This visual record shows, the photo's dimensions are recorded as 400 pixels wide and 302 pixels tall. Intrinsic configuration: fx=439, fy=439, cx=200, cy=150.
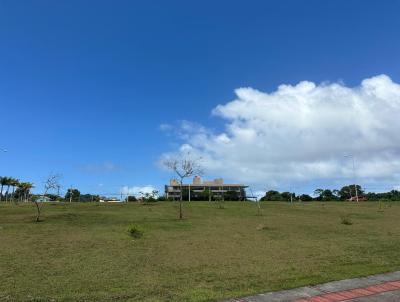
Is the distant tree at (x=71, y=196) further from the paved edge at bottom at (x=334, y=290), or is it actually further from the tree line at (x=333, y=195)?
the paved edge at bottom at (x=334, y=290)

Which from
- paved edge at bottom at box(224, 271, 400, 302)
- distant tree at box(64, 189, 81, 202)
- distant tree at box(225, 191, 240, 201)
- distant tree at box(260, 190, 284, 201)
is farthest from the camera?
distant tree at box(225, 191, 240, 201)

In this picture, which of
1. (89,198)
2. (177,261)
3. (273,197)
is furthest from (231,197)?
(177,261)

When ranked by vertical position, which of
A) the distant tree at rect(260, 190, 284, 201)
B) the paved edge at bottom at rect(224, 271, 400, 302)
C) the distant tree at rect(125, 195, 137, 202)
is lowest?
the paved edge at bottom at rect(224, 271, 400, 302)

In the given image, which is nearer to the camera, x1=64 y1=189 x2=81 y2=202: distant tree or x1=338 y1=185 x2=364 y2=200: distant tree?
x1=64 y1=189 x2=81 y2=202: distant tree

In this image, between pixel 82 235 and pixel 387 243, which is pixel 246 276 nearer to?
pixel 387 243

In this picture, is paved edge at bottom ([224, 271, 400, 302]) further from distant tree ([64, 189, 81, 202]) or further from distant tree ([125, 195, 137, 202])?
distant tree ([125, 195, 137, 202])

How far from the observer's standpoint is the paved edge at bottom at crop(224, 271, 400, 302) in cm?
735

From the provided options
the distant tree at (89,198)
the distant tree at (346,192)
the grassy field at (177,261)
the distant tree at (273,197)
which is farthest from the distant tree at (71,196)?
the distant tree at (346,192)

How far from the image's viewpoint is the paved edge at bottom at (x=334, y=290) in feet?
24.1

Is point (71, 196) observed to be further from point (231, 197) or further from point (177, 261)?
point (177, 261)

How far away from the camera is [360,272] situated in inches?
396

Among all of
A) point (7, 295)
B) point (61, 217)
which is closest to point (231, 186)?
point (61, 217)

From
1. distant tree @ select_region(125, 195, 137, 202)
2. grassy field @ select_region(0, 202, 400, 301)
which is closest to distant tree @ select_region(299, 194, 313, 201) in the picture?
distant tree @ select_region(125, 195, 137, 202)

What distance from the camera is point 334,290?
7.98 meters
